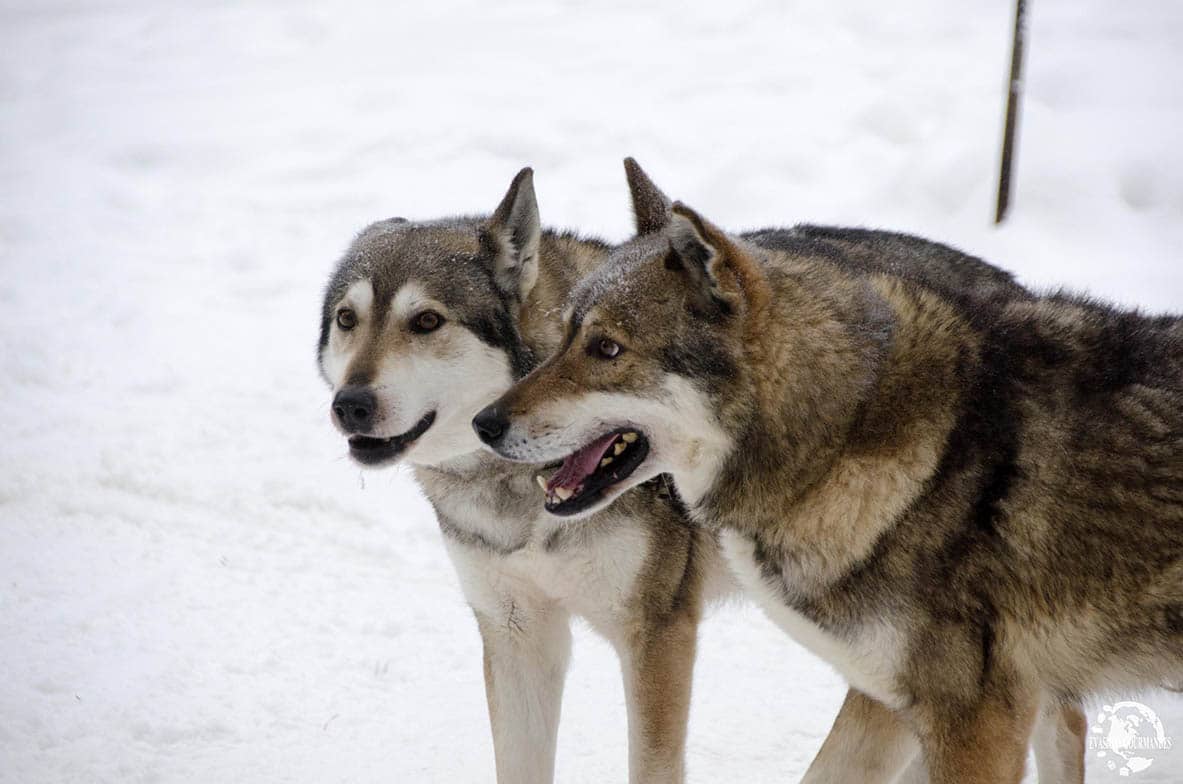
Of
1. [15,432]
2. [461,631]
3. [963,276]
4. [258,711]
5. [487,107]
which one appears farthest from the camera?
[487,107]

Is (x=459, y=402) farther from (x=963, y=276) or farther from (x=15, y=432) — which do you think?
(x=15, y=432)

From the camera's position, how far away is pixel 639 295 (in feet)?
9.54

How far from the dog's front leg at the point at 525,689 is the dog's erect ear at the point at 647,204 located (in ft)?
4.26

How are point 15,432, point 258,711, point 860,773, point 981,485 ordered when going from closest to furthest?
point 981,485
point 860,773
point 258,711
point 15,432

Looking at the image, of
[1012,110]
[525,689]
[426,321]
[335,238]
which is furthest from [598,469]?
[335,238]

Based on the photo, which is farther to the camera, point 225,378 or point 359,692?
point 225,378

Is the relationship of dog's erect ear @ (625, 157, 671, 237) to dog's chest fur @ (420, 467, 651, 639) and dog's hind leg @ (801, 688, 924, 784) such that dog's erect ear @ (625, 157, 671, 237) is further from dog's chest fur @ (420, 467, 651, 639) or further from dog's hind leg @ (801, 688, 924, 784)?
dog's hind leg @ (801, 688, 924, 784)

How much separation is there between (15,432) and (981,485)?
18.3 ft

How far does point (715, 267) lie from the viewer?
9.21 feet

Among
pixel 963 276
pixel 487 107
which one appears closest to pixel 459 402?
pixel 963 276

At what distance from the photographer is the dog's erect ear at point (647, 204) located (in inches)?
129

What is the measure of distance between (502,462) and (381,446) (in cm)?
40

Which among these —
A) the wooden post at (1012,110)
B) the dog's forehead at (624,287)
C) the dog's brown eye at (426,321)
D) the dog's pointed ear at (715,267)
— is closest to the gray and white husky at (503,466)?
the dog's brown eye at (426,321)

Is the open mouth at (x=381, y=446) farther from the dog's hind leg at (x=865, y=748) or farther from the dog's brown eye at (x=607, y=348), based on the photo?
the dog's hind leg at (x=865, y=748)
